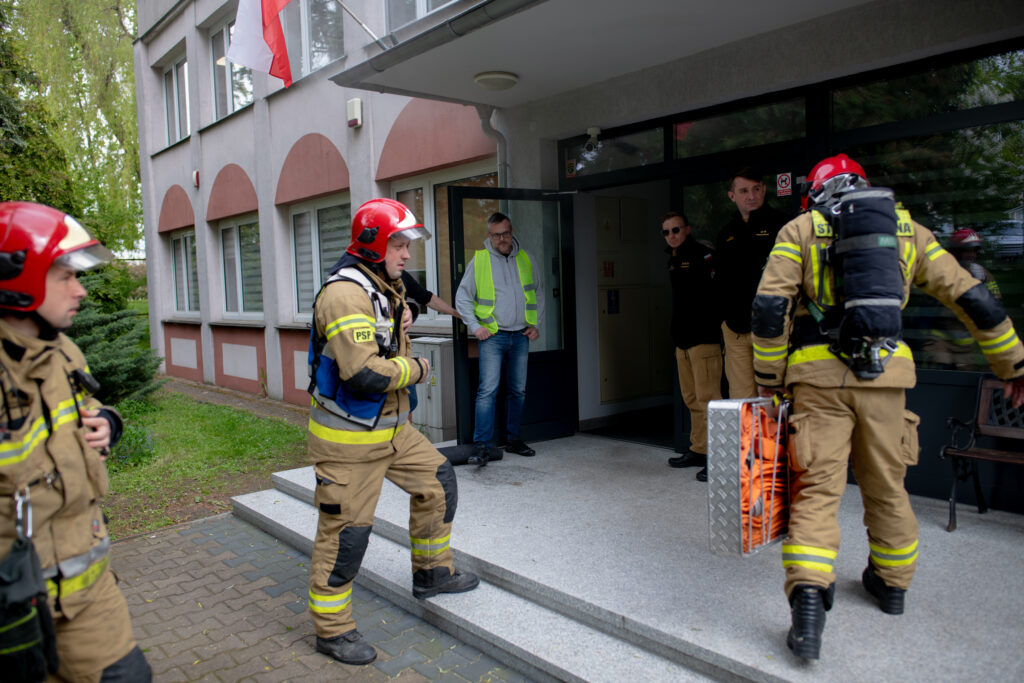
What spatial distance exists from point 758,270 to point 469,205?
261 cm

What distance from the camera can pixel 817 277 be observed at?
9.84 feet

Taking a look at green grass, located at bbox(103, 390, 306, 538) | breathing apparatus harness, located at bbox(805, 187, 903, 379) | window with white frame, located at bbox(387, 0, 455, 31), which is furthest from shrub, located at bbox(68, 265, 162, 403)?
breathing apparatus harness, located at bbox(805, 187, 903, 379)

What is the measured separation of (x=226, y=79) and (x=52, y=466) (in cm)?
1210

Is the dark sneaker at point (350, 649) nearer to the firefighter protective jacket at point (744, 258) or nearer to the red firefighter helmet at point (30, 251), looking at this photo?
the red firefighter helmet at point (30, 251)

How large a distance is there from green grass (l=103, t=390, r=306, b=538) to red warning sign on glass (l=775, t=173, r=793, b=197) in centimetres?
505

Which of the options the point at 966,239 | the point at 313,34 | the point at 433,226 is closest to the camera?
the point at 966,239

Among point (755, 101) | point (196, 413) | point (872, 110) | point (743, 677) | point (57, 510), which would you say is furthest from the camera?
point (196, 413)

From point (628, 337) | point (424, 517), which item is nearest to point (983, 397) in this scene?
point (424, 517)

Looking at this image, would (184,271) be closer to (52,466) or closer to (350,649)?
(350,649)

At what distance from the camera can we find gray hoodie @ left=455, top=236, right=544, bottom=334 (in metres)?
6.06

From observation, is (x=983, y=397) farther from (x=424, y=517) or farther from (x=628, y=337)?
(x=628, y=337)

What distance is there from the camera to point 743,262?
498cm

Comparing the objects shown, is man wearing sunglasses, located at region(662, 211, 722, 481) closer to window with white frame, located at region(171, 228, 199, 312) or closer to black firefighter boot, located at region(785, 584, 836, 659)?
black firefighter boot, located at region(785, 584, 836, 659)

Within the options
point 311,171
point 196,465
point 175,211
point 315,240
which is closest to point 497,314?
point 196,465
